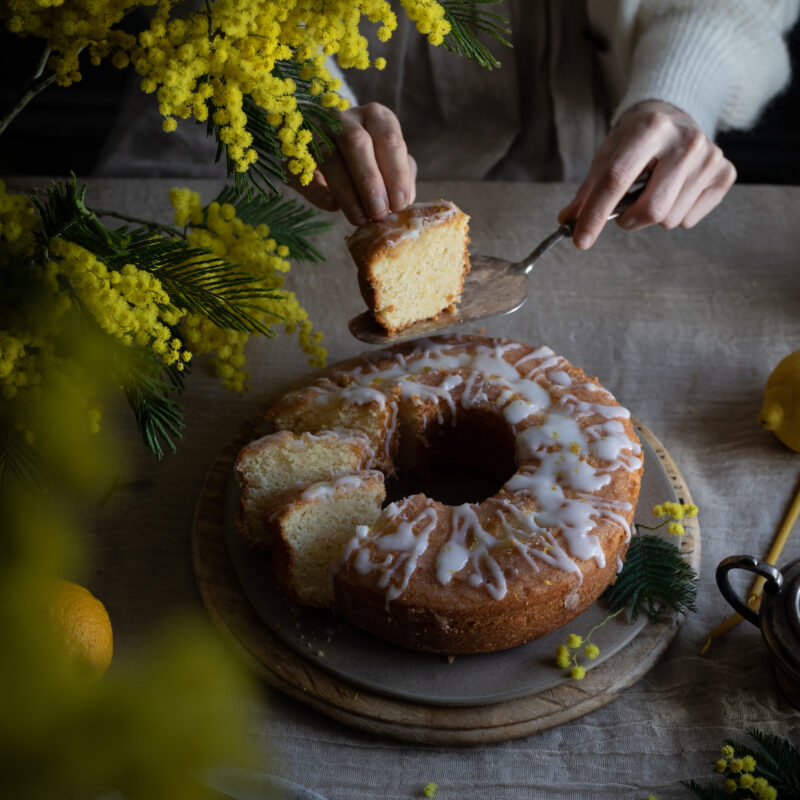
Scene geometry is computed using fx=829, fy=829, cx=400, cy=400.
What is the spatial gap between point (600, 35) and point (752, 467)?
1.72 metres

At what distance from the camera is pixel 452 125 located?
10.3 feet

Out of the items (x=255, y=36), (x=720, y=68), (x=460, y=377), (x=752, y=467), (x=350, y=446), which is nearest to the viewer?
(x=255, y=36)

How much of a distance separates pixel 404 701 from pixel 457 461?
0.67 meters

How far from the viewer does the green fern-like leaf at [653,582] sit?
5.77 ft

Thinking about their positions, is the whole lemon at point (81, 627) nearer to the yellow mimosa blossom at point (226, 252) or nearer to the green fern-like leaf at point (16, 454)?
the green fern-like leaf at point (16, 454)

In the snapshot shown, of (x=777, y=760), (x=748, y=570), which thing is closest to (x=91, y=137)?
(x=748, y=570)

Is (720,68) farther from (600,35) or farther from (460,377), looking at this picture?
(460,377)

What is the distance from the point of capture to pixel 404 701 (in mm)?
1615

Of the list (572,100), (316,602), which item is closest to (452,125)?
(572,100)

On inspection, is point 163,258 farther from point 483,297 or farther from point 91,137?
point 91,137

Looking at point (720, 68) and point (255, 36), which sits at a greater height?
point (255, 36)

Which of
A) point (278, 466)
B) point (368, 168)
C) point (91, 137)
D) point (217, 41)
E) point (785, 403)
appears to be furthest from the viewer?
point (91, 137)

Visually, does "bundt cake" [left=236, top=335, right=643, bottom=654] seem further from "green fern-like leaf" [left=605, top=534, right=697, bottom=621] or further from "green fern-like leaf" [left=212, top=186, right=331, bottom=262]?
"green fern-like leaf" [left=212, top=186, right=331, bottom=262]

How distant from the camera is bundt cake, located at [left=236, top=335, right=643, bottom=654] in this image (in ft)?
5.22
